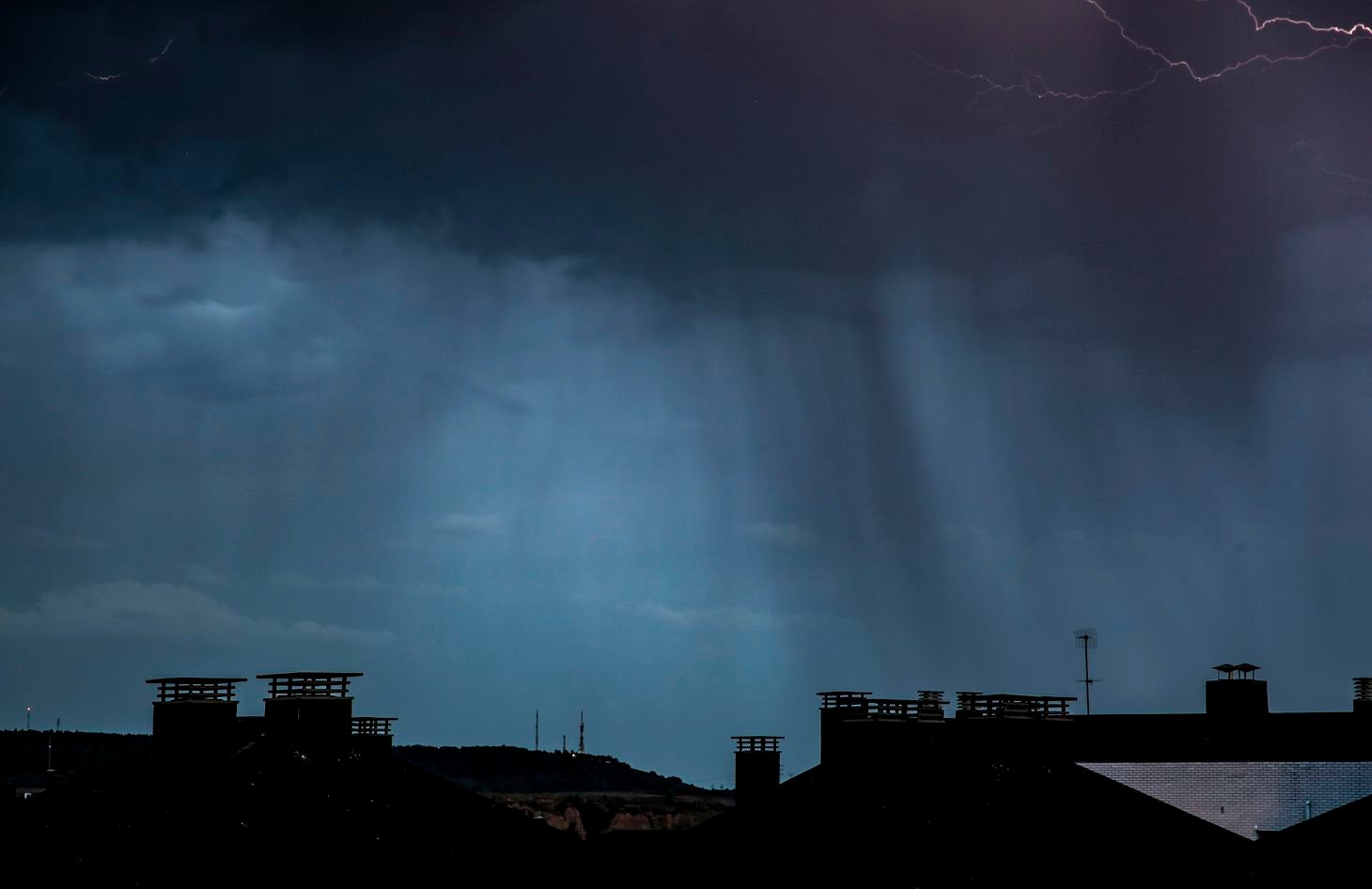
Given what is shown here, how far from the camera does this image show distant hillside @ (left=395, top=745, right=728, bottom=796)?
443 feet

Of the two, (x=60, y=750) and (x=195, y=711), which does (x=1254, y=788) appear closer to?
(x=195, y=711)

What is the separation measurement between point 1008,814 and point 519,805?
219 ft

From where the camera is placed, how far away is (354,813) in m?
28.3

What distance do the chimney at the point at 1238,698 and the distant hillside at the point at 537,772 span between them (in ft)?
313

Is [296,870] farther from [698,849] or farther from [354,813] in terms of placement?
[698,849]

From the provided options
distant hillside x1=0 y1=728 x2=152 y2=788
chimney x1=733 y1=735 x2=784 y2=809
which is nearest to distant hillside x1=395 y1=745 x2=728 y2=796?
distant hillside x1=0 y1=728 x2=152 y2=788

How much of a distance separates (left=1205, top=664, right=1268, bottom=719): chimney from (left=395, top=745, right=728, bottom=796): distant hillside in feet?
313

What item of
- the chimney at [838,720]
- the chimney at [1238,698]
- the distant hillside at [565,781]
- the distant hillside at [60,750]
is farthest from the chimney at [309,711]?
the distant hillside at [60,750]

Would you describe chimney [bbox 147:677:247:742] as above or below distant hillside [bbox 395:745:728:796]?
above

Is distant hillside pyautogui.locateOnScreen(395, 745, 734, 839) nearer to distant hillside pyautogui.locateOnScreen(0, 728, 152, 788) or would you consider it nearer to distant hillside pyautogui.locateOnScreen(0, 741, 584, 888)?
distant hillside pyautogui.locateOnScreen(0, 728, 152, 788)

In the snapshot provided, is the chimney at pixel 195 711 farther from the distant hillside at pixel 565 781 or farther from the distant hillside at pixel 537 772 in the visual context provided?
the distant hillside at pixel 537 772

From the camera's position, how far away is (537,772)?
468 ft

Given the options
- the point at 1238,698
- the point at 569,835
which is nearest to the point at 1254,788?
the point at 1238,698

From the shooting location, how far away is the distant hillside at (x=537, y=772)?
443 feet
